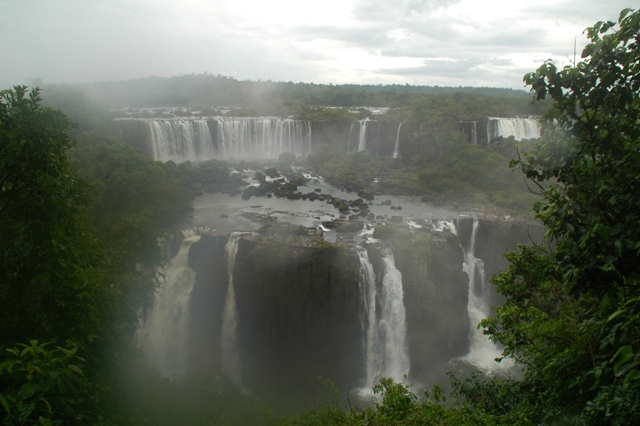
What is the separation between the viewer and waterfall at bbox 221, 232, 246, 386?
1849 cm

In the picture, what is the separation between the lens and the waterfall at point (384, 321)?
18156 mm

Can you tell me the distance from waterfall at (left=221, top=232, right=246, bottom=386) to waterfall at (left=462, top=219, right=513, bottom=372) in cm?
1000

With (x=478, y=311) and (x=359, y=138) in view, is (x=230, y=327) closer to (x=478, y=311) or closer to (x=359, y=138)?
(x=478, y=311)

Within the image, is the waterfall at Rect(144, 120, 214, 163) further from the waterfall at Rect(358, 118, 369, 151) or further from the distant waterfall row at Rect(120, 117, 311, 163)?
the waterfall at Rect(358, 118, 369, 151)

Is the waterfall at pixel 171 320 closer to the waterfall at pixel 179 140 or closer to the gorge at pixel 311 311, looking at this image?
the gorge at pixel 311 311

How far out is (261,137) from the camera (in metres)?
40.7

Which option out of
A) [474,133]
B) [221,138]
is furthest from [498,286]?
[221,138]

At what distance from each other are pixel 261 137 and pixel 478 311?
26.1 m

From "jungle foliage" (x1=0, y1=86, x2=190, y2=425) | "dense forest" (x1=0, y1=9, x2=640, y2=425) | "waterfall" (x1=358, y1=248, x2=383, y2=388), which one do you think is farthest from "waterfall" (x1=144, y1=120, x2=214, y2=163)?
"jungle foliage" (x1=0, y1=86, x2=190, y2=425)

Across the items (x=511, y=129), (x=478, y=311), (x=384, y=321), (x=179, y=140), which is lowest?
(x=478, y=311)

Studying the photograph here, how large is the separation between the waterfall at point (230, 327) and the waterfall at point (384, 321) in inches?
216

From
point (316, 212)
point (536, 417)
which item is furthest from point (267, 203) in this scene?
point (536, 417)

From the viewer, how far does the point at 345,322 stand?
18172 mm

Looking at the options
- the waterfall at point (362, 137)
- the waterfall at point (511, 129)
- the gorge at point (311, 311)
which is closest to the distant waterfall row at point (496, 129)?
the waterfall at point (511, 129)
